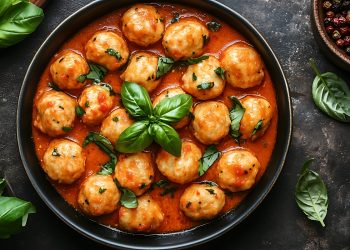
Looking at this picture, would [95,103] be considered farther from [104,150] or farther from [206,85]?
[206,85]

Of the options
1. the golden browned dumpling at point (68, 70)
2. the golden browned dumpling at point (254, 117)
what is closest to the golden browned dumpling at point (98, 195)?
the golden browned dumpling at point (68, 70)

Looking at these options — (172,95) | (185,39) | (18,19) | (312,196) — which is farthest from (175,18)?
(312,196)

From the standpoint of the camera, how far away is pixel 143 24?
453 cm

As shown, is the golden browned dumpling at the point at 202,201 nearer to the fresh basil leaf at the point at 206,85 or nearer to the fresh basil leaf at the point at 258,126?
the fresh basil leaf at the point at 258,126

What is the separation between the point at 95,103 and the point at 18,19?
905 millimetres

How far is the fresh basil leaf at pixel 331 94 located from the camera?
486 cm

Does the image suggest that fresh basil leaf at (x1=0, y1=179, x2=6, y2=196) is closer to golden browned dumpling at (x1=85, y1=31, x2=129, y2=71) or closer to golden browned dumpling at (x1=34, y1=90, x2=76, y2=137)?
golden browned dumpling at (x1=34, y1=90, x2=76, y2=137)

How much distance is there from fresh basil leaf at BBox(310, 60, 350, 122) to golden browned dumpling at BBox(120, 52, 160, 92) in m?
1.35

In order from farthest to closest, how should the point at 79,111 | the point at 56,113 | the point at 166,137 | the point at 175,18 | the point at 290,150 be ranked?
1. the point at 290,150
2. the point at 175,18
3. the point at 79,111
4. the point at 56,113
5. the point at 166,137

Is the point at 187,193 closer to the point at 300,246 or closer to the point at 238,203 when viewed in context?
the point at 238,203

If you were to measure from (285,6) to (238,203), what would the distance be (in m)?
1.73

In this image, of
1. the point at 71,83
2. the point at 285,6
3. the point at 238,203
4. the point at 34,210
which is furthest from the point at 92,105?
the point at 285,6

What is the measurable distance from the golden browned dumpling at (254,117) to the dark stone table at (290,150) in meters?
0.49

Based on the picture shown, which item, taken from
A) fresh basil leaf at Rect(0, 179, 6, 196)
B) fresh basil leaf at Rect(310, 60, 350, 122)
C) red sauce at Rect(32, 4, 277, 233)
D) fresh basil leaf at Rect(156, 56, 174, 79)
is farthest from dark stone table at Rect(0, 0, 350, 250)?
fresh basil leaf at Rect(156, 56, 174, 79)
